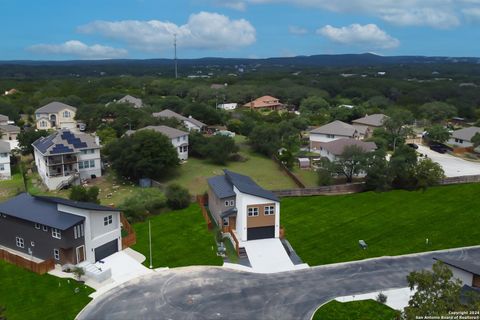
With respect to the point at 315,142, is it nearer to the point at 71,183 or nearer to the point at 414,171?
the point at 414,171

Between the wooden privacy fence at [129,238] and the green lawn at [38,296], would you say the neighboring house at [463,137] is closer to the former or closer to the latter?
the wooden privacy fence at [129,238]

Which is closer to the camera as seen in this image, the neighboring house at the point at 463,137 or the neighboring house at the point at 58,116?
the neighboring house at the point at 463,137

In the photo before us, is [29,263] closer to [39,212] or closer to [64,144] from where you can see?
[39,212]

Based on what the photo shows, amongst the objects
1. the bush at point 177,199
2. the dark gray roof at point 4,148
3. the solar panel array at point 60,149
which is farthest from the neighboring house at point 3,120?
the bush at point 177,199

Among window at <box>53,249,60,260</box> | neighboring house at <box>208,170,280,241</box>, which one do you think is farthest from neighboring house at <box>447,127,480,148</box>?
window at <box>53,249,60,260</box>

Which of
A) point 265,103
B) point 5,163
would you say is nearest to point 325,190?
point 5,163

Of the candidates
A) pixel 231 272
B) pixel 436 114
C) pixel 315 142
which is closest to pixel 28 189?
pixel 231 272
